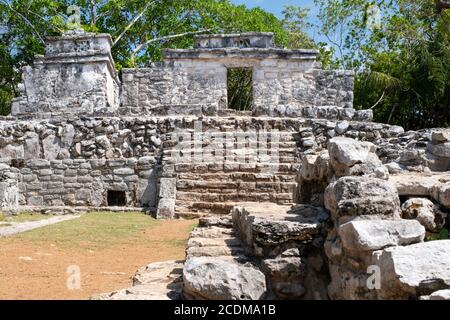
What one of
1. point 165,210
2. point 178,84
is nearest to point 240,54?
point 178,84

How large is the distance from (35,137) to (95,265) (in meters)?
7.05

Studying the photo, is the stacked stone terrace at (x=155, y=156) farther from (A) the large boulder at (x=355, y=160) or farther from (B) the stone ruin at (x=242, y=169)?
(A) the large boulder at (x=355, y=160)

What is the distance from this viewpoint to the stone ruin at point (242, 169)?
10.3 ft

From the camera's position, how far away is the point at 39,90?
1670 centimetres

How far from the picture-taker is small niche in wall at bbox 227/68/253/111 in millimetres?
26655

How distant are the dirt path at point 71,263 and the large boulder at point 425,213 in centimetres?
→ 256

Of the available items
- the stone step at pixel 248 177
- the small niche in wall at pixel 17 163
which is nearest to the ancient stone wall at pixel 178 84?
the small niche in wall at pixel 17 163

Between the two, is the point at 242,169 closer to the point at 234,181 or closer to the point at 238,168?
the point at 238,168

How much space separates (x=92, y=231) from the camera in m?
7.54

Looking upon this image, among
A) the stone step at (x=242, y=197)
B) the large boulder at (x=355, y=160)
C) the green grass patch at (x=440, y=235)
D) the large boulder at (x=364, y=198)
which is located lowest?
the stone step at (x=242, y=197)

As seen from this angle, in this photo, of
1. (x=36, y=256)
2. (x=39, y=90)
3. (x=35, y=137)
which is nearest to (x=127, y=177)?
(x=35, y=137)

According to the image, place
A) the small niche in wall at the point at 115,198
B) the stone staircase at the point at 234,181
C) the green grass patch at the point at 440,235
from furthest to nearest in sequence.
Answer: the small niche in wall at the point at 115,198 < the stone staircase at the point at 234,181 < the green grass patch at the point at 440,235

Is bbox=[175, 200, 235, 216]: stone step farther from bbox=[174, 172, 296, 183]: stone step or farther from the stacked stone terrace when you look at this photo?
bbox=[174, 172, 296, 183]: stone step

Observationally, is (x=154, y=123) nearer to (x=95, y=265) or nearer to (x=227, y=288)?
(x=95, y=265)
